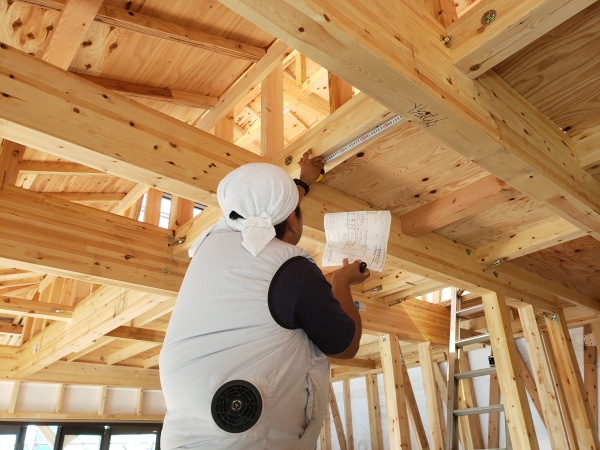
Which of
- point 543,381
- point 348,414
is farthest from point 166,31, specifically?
point 348,414

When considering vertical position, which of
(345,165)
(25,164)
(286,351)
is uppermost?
(25,164)

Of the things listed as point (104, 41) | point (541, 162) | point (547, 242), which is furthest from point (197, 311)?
point (547, 242)

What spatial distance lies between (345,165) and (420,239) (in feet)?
2.92

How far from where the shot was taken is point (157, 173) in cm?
216

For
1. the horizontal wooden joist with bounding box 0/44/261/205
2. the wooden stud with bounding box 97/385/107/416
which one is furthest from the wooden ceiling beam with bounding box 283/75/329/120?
the wooden stud with bounding box 97/385/107/416

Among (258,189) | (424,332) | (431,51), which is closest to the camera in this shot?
(258,189)

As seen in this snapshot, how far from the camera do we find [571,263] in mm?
4129

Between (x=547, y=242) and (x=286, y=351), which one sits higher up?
(x=547, y=242)

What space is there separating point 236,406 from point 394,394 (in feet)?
11.5

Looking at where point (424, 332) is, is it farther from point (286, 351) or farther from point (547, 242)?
point (286, 351)

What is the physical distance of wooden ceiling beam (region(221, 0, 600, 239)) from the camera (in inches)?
53.6

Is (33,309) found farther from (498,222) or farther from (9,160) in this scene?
(498,222)

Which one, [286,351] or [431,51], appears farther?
Result: [431,51]

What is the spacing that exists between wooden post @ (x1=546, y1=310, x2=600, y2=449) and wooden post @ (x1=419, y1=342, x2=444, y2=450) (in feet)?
3.62
